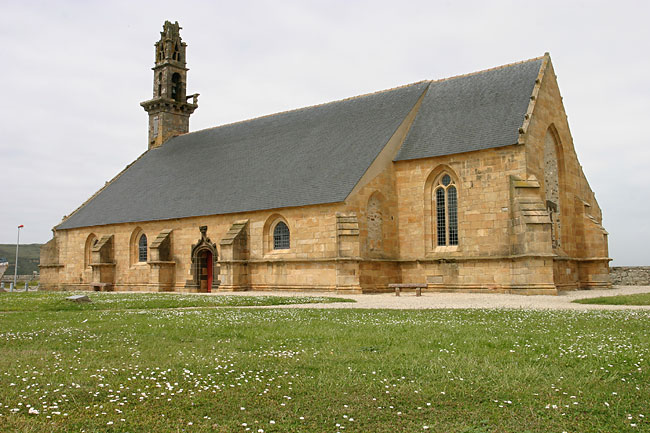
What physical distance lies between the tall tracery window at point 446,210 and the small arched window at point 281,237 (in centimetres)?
785

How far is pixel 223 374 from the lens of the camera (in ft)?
24.5

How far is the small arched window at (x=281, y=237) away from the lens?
3117 centimetres

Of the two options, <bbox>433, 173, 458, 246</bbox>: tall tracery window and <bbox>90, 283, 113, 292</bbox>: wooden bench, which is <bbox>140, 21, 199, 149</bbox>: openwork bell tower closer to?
<bbox>90, 283, 113, 292</bbox>: wooden bench

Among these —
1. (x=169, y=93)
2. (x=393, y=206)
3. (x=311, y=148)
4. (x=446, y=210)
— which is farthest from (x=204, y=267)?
(x=169, y=93)

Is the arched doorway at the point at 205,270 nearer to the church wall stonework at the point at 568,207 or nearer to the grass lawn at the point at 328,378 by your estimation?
the church wall stonework at the point at 568,207

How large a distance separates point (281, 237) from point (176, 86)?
2282 cm

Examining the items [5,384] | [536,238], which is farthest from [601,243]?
[5,384]

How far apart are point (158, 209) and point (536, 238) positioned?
75.7 ft

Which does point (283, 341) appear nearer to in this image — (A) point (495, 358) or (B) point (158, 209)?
(A) point (495, 358)

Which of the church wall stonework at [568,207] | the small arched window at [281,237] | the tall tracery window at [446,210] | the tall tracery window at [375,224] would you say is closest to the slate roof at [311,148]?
the small arched window at [281,237]

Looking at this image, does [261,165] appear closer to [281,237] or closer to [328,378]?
[281,237]

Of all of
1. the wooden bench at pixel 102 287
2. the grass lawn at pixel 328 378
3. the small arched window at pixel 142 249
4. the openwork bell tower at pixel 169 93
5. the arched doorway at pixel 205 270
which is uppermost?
the openwork bell tower at pixel 169 93

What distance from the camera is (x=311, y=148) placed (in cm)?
3431

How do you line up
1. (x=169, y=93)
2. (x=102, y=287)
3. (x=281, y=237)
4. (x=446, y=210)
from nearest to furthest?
(x=446, y=210), (x=281, y=237), (x=102, y=287), (x=169, y=93)
